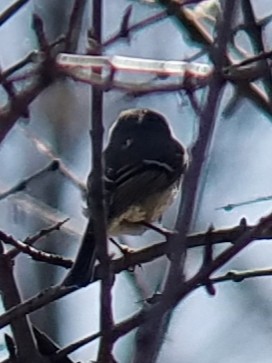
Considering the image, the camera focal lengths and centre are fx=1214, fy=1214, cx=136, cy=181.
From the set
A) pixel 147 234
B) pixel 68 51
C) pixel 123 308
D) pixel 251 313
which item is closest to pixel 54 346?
pixel 68 51

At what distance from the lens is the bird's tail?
2008 mm

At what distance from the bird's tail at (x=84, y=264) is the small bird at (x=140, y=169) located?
0.62 meters

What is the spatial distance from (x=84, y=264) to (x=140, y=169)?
1316 millimetres

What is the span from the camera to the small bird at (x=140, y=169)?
3.16 meters

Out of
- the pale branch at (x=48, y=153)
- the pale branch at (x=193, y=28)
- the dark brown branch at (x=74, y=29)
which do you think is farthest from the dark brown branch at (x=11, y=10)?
the pale branch at (x=193, y=28)

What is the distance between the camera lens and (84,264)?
6.84 ft

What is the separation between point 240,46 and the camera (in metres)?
3.29

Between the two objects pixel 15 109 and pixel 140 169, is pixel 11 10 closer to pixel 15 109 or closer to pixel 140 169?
pixel 15 109

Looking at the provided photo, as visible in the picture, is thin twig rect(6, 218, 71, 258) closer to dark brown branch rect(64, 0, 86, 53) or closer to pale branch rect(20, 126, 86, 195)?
pale branch rect(20, 126, 86, 195)

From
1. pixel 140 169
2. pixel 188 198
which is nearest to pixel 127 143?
pixel 140 169

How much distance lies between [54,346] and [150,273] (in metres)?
0.89

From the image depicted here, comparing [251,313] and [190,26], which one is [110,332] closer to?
[190,26]

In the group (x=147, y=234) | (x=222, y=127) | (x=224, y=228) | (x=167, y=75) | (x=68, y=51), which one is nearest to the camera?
(x=167, y=75)

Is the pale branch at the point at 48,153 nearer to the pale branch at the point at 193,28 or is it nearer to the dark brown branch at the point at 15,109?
the pale branch at the point at 193,28
